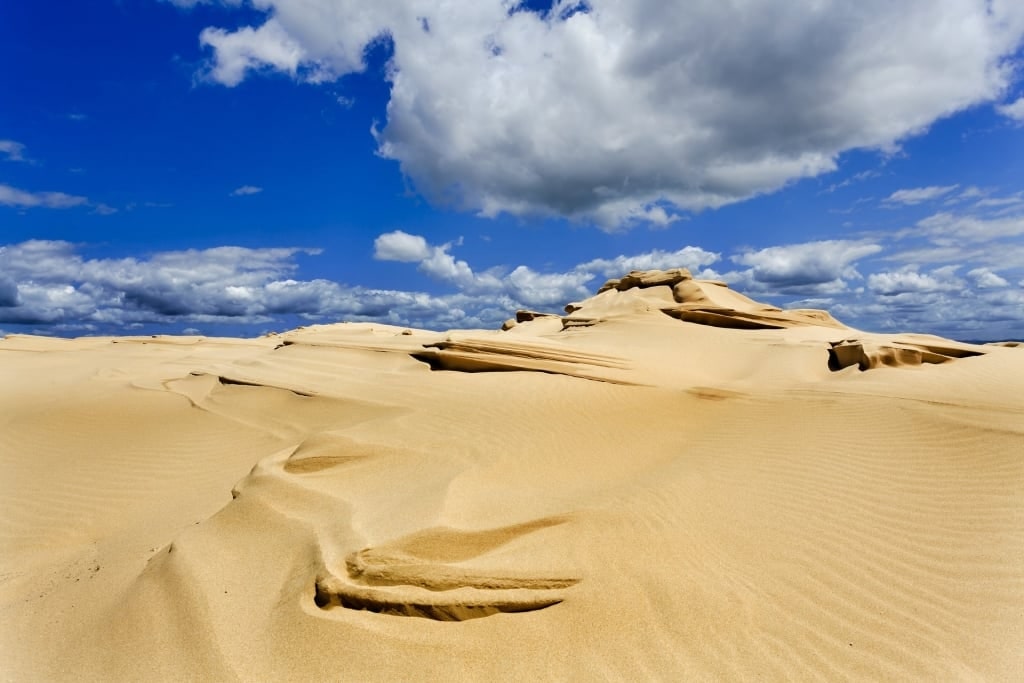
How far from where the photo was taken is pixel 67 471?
773cm

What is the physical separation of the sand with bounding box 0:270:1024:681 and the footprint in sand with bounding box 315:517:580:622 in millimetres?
19

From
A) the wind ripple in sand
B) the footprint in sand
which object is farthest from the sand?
the wind ripple in sand

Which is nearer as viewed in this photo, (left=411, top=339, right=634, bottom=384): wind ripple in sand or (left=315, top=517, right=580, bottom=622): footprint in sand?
(left=315, top=517, right=580, bottom=622): footprint in sand

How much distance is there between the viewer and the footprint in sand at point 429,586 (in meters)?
3.63

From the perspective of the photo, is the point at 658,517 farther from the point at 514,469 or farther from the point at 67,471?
the point at 67,471

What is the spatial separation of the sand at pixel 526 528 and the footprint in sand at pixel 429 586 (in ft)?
0.06

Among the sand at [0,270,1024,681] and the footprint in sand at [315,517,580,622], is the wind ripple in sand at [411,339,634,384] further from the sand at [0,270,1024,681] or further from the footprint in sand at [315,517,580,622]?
the footprint in sand at [315,517,580,622]

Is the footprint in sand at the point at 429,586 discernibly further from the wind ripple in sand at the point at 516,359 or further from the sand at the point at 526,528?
the wind ripple in sand at the point at 516,359

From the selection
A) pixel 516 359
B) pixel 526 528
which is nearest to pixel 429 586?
pixel 526 528

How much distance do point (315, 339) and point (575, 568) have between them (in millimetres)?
12720

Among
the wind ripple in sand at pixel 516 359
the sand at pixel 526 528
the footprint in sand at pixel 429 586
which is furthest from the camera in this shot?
the wind ripple in sand at pixel 516 359

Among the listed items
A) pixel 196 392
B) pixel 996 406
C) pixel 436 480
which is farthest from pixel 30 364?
pixel 996 406

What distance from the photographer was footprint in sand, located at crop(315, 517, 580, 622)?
11.9 feet

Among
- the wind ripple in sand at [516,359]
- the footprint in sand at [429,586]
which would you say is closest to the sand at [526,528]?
the footprint in sand at [429,586]
